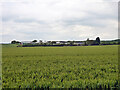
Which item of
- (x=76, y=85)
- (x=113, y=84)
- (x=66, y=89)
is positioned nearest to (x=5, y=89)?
(x=66, y=89)

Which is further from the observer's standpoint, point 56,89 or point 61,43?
point 61,43

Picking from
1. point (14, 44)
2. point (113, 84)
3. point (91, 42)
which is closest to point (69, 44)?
point (91, 42)

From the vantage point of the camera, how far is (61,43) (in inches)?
3890

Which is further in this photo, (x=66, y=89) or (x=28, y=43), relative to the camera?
(x=28, y=43)

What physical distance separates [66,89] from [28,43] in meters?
93.7

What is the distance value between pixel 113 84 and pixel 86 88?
4.49 ft

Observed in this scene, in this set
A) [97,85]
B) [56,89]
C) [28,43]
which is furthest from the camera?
[28,43]

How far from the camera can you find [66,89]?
6711mm

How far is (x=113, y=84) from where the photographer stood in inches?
285

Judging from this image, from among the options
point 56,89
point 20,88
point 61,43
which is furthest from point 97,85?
point 61,43

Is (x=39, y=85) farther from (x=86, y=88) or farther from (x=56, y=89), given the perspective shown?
(x=86, y=88)

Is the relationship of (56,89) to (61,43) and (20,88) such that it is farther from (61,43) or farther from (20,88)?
(61,43)

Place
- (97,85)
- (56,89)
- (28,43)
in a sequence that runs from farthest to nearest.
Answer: (28,43) → (97,85) → (56,89)

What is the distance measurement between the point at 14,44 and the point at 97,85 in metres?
97.9
